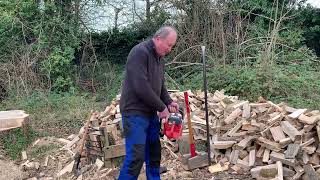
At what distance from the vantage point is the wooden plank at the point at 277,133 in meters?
5.25

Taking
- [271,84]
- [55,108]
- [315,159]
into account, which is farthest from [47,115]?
[315,159]

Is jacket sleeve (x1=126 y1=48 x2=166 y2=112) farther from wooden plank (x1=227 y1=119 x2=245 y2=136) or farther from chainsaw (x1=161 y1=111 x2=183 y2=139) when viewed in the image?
wooden plank (x1=227 y1=119 x2=245 y2=136)

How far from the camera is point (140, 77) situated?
386cm

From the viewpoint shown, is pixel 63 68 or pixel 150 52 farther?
pixel 63 68

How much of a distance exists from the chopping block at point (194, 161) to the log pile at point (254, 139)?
13cm

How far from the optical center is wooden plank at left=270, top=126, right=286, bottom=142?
525 centimetres

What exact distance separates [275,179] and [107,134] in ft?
7.75

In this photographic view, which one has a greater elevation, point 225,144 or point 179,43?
point 179,43

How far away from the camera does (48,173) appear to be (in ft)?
19.7

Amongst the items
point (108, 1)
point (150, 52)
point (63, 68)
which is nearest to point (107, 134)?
point (150, 52)

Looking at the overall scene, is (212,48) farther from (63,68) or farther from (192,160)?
(192,160)

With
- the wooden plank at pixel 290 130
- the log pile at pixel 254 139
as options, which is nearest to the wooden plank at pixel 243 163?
the log pile at pixel 254 139

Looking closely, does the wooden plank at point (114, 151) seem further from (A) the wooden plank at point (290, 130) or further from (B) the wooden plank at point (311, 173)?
(B) the wooden plank at point (311, 173)

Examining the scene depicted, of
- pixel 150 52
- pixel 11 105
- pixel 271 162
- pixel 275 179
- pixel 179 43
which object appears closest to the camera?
pixel 150 52
